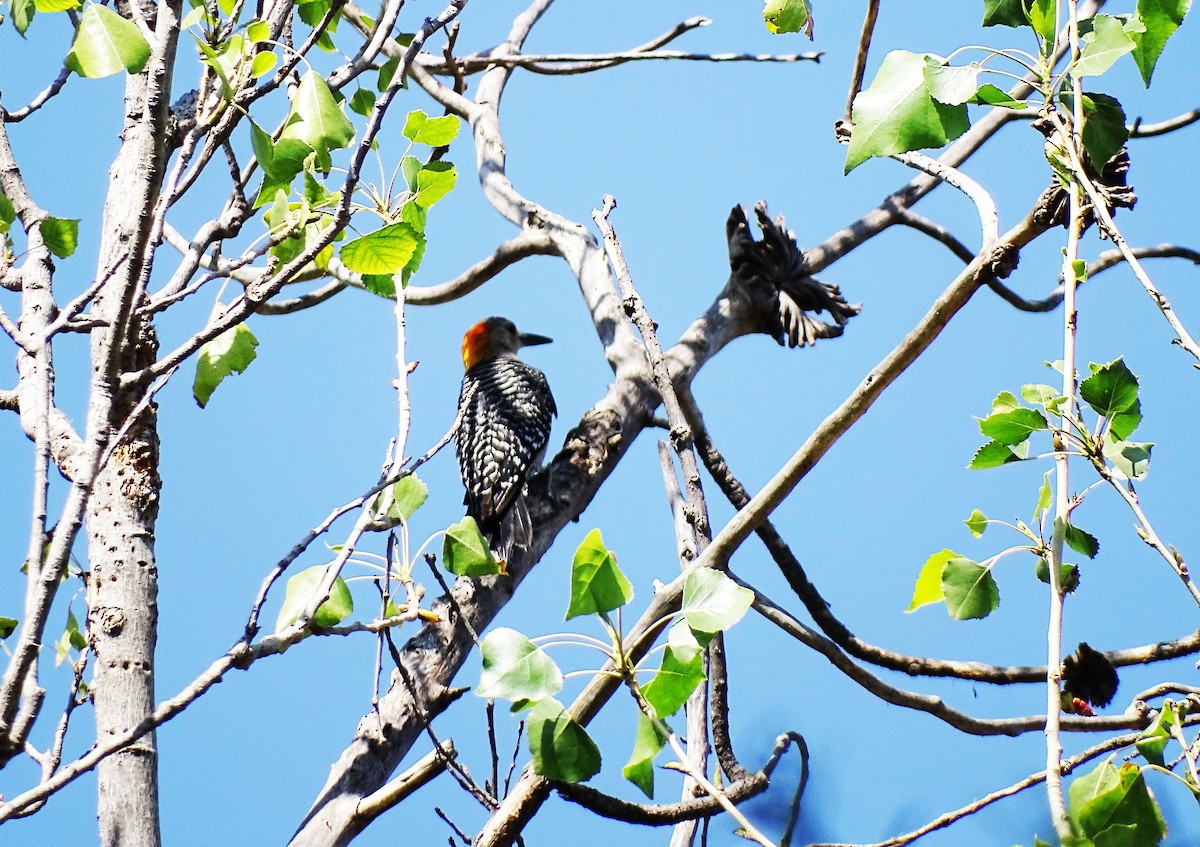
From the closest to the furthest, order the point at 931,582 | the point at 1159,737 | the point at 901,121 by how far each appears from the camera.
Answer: the point at 1159,737
the point at 901,121
the point at 931,582

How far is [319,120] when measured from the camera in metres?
1.83

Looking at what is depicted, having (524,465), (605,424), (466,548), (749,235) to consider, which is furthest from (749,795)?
(524,465)

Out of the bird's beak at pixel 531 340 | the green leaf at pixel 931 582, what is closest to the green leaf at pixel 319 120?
the green leaf at pixel 931 582

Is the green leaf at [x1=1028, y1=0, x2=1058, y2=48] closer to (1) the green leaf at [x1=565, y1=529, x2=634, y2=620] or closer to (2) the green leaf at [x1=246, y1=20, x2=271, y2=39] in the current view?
(1) the green leaf at [x1=565, y1=529, x2=634, y2=620]

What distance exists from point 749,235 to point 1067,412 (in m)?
2.33

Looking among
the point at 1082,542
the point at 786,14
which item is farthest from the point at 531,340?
the point at 1082,542

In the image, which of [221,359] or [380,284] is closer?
[380,284]

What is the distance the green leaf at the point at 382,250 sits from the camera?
5.69 ft

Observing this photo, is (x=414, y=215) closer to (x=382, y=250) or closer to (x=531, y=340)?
(x=382, y=250)

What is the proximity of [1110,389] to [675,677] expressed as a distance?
2.43 feet

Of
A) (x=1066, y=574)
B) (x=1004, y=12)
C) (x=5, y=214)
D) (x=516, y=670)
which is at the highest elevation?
(x=5, y=214)

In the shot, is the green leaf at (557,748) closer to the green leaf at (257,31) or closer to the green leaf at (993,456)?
the green leaf at (993,456)

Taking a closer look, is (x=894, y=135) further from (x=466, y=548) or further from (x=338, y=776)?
(x=338, y=776)

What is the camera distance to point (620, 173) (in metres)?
10.6
